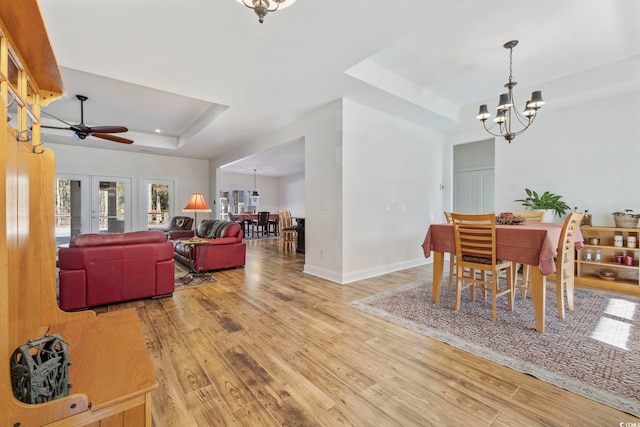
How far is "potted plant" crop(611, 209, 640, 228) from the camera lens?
3.56 m

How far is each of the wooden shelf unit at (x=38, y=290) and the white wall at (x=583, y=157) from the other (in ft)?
18.6

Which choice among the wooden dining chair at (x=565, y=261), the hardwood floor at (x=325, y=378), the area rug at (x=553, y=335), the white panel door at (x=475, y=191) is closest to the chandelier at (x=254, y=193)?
the white panel door at (x=475, y=191)

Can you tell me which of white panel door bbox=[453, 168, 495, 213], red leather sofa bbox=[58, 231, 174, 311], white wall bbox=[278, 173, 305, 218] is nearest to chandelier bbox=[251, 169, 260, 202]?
white wall bbox=[278, 173, 305, 218]

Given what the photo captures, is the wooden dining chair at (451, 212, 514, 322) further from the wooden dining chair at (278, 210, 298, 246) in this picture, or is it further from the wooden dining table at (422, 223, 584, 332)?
the wooden dining chair at (278, 210, 298, 246)

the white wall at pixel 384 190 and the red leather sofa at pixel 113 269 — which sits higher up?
the white wall at pixel 384 190

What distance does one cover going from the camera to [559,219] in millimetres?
4426

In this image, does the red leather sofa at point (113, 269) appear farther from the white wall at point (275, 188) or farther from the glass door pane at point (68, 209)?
the white wall at point (275, 188)

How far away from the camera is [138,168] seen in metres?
7.81

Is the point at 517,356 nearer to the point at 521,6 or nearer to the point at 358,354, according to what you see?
the point at 358,354

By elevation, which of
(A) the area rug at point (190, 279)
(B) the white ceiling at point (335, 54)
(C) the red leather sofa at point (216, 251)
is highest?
(B) the white ceiling at point (335, 54)

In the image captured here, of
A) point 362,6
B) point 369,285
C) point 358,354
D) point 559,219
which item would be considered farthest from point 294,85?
point 559,219

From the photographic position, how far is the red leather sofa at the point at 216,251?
14.5ft

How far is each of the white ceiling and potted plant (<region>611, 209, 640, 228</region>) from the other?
170 cm

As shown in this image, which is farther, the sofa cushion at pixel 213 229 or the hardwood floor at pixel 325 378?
the sofa cushion at pixel 213 229
